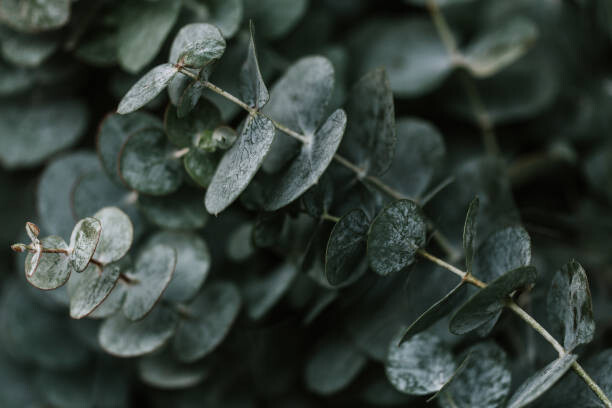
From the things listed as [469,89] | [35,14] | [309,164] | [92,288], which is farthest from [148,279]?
[469,89]

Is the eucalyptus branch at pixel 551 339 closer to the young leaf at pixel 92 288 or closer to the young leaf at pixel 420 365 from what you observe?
the young leaf at pixel 420 365

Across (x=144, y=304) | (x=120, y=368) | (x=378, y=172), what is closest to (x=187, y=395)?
(x=120, y=368)

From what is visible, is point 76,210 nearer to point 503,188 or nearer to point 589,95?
point 503,188

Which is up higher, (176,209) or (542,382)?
(176,209)

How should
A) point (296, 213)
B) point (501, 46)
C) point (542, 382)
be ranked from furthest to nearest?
1. point (501, 46)
2. point (296, 213)
3. point (542, 382)

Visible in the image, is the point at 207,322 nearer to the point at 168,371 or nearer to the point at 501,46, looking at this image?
the point at 168,371

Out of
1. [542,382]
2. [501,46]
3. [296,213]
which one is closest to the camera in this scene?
[542,382]

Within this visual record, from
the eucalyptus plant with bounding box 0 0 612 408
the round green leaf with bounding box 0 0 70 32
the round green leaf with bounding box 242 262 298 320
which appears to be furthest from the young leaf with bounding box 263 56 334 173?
the round green leaf with bounding box 0 0 70 32

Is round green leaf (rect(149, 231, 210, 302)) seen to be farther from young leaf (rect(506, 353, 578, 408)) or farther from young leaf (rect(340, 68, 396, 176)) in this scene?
young leaf (rect(506, 353, 578, 408))
